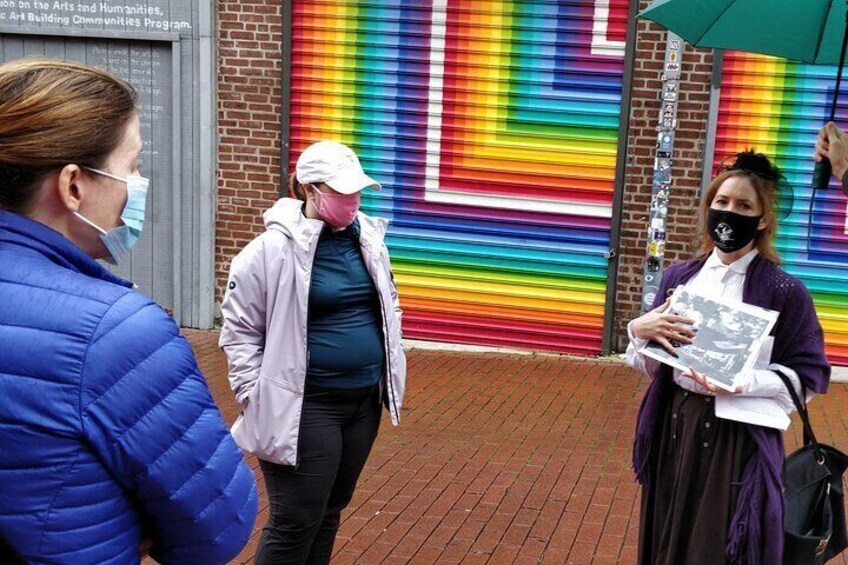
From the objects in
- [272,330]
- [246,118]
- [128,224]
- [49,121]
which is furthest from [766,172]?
[246,118]

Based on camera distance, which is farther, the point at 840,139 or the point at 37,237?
the point at 840,139

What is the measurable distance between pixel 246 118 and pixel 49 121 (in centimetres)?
803

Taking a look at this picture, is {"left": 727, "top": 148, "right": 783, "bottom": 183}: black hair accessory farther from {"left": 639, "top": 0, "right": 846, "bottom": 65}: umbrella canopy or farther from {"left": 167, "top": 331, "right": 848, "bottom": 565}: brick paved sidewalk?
{"left": 167, "top": 331, "right": 848, "bottom": 565}: brick paved sidewalk

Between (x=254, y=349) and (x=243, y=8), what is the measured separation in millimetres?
6517

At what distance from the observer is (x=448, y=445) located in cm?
657

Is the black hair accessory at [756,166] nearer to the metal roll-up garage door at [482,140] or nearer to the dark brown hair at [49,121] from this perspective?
the dark brown hair at [49,121]

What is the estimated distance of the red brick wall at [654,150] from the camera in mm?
8508

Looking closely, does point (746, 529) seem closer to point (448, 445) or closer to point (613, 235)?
point (448, 445)

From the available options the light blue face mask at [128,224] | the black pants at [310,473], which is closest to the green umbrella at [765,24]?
the black pants at [310,473]

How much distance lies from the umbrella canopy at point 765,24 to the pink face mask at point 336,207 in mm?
1436

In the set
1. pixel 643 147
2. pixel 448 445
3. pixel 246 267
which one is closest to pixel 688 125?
pixel 643 147

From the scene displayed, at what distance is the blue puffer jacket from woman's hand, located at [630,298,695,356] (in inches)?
76.9

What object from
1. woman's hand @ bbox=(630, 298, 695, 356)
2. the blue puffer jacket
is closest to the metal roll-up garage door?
woman's hand @ bbox=(630, 298, 695, 356)

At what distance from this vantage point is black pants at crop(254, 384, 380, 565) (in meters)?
3.69
